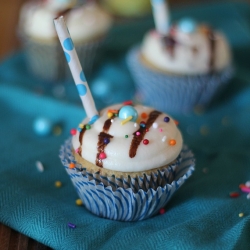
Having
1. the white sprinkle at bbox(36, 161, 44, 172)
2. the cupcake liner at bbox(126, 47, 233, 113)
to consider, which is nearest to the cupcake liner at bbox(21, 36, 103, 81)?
the cupcake liner at bbox(126, 47, 233, 113)

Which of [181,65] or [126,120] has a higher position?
[126,120]

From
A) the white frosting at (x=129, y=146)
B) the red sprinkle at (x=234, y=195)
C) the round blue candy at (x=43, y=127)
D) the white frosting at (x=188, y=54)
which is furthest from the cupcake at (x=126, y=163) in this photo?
the white frosting at (x=188, y=54)

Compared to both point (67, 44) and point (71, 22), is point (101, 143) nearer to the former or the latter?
point (67, 44)

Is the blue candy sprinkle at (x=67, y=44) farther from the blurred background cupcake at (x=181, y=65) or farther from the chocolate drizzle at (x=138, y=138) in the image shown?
the blurred background cupcake at (x=181, y=65)

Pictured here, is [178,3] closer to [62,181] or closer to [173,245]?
[62,181]

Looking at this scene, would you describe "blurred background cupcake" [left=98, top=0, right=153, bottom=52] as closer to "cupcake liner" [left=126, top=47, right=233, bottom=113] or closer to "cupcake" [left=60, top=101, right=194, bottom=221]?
"cupcake liner" [left=126, top=47, right=233, bottom=113]

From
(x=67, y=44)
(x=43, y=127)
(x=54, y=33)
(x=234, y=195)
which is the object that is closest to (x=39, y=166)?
(x=43, y=127)
